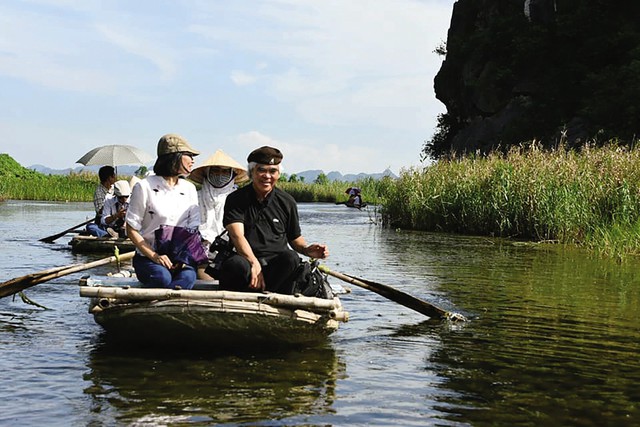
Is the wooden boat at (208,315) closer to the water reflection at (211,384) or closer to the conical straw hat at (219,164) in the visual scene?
the water reflection at (211,384)

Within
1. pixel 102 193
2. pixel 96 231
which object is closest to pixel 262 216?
pixel 96 231

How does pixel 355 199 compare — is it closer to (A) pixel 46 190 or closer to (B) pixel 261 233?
(A) pixel 46 190

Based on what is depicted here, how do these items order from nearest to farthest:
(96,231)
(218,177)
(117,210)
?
(218,177)
(117,210)
(96,231)

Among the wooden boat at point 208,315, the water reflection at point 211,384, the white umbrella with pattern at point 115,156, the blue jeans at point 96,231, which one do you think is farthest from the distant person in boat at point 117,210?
the wooden boat at point 208,315

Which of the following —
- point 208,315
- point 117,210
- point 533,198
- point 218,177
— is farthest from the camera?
point 533,198

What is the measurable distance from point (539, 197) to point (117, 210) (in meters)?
8.35

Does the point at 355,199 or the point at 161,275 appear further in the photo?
the point at 355,199

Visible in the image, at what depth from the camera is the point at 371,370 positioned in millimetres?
6711

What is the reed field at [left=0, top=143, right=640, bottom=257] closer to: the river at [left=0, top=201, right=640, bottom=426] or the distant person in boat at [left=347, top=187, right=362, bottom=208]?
the river at [left=0, top=201, right=640, bottom=426]

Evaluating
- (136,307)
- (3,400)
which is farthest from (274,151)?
(3,400)

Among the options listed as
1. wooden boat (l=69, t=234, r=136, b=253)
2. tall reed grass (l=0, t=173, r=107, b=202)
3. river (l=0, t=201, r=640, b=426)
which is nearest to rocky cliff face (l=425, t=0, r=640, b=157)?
tall reed grass (l=0, t=173, r=107, b=202)

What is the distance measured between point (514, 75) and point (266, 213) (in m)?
37.0

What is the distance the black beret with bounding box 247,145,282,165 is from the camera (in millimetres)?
7027

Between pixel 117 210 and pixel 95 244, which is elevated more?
pixel 117 210
